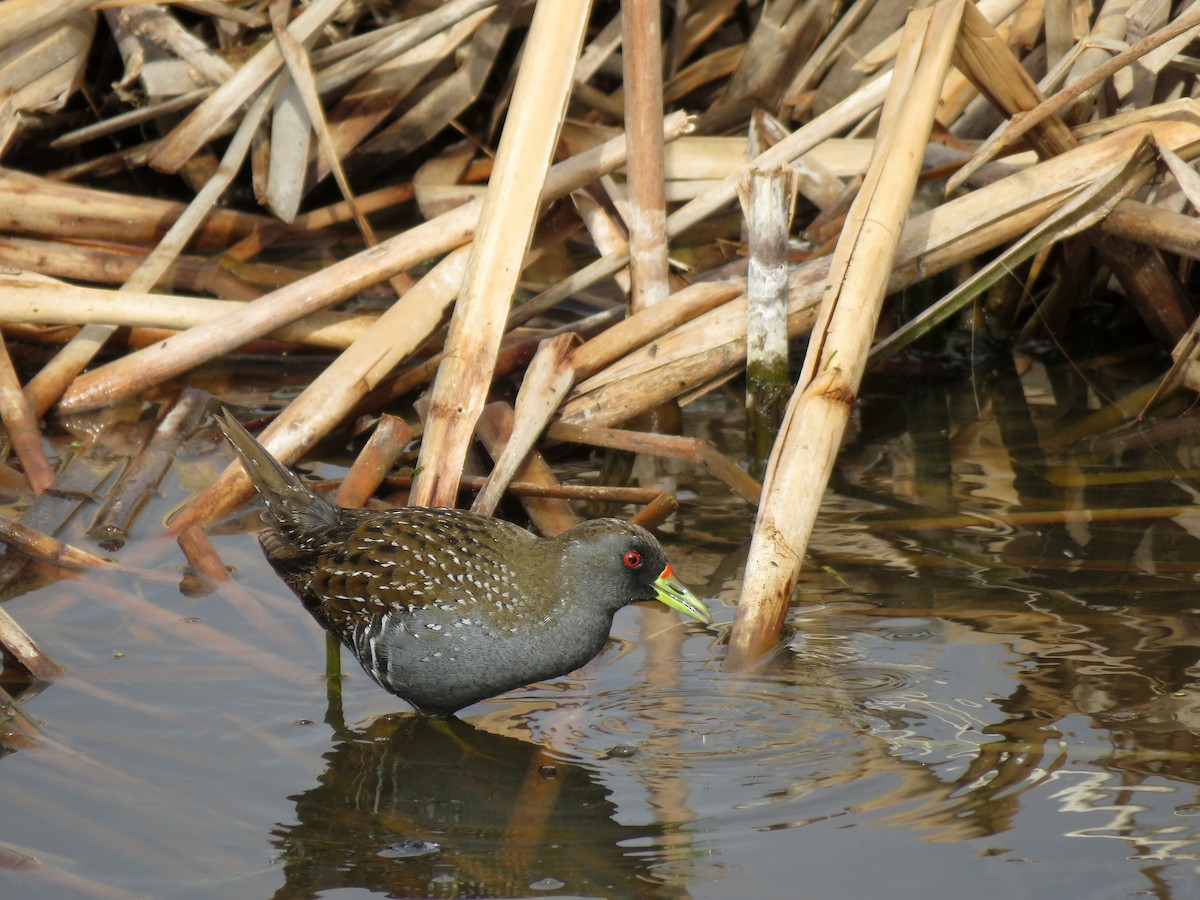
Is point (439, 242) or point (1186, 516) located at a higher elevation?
point (439, 242)

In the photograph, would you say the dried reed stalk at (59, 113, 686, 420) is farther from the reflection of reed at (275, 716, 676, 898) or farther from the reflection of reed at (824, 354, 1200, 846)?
the reflection of reed at (275, 716, 676, 898)

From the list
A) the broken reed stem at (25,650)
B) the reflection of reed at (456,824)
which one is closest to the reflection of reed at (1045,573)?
the reflection of reed at (456,824)

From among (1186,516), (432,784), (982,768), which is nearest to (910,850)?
(982,768)

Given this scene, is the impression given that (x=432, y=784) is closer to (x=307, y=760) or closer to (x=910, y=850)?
(x=307, y=760)

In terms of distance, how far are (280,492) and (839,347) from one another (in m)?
1.72

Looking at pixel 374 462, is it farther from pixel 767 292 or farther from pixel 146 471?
pixel 767 292

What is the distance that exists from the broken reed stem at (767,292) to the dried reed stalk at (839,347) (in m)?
0.47

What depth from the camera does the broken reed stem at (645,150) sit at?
5.02 meters

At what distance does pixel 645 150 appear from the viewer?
5125 mm

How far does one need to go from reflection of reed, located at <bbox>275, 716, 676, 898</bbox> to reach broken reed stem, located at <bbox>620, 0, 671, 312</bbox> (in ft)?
7.14

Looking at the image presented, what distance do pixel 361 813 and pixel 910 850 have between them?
1302 mm

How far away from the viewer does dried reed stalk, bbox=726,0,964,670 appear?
3.76 metres

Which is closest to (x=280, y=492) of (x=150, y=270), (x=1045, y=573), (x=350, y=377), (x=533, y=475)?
(x=350, y=377)

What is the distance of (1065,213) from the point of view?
504 cm
